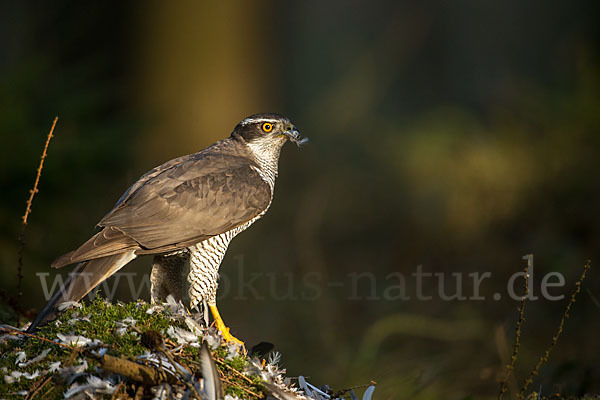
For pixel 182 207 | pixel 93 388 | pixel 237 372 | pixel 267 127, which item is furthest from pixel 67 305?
pixel 267 127

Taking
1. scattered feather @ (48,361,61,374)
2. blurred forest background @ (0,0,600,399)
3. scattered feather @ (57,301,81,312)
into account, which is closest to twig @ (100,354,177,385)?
scattered feather @ (48,361,61,374)

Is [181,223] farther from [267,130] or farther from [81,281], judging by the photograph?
[267,130]

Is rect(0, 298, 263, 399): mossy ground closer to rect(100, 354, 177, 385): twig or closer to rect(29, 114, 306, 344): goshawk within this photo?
rect(100, 354, 177, 385): twig

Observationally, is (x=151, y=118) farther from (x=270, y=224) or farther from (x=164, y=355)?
(x=164, y=355)

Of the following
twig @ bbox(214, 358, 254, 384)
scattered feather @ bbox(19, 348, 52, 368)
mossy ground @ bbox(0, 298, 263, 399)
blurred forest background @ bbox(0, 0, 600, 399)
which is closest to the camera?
mossy ground @ bbox(0, 298, 263, 399)

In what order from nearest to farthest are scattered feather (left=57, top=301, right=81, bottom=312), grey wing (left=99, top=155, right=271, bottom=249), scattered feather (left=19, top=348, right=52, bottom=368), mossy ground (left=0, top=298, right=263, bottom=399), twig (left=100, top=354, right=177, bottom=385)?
1. twig (left=100, top=354, right=177, bottom=385)
2. mossy ground (left=0, top=298, right=263, bottom=399)
3. scattered feather (left=19, top=348, right=52, bottom=368)
4. scattered feather (left=57, top=301, right=81, bottom=312)
5. grey wing (left=99, top=155, right=271, bottom=249)

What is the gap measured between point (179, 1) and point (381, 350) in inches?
172

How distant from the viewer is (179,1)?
6.94 metres

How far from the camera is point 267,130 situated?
3945 mm

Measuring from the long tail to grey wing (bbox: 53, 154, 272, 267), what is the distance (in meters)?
0.07

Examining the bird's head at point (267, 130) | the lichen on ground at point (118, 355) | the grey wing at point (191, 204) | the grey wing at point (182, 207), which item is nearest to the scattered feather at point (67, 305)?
the lichen on ground at point (118, 355)

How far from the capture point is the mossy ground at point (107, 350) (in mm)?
2086

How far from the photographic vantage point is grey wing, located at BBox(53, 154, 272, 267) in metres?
3.06

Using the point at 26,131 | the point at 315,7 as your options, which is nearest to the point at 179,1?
the point at 26,131
